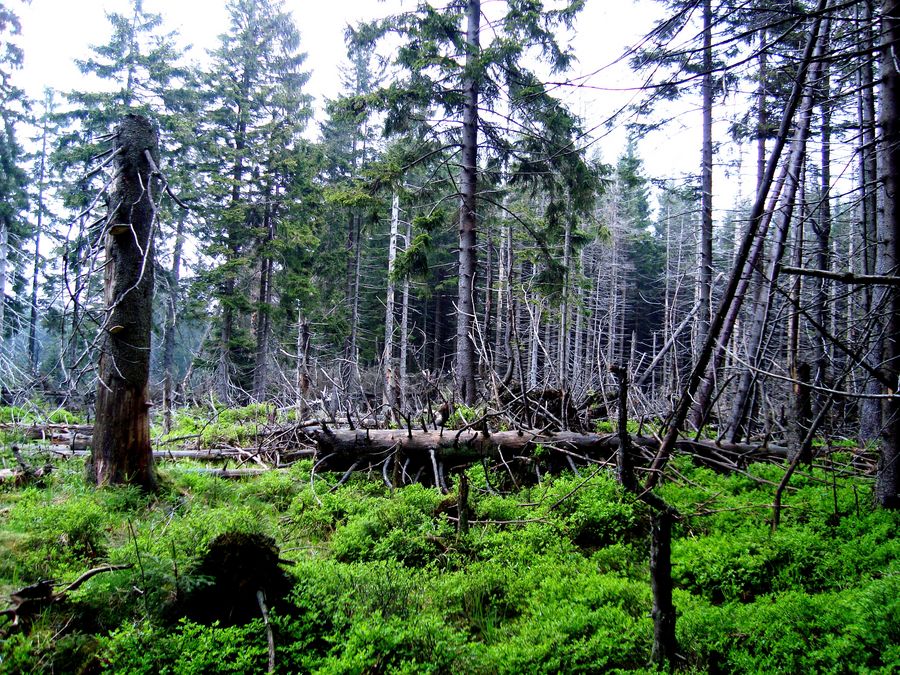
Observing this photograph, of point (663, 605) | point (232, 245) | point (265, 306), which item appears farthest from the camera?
point (232, 245)

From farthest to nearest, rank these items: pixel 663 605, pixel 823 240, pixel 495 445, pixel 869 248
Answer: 1. pixel 495 445
2. pixel 869 248
3. pixel 823 240
4. pixel 663 605

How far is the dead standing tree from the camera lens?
5.39 metres

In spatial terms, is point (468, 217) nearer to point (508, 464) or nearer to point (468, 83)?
point (468, 83)

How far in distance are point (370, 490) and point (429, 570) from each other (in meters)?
2.55

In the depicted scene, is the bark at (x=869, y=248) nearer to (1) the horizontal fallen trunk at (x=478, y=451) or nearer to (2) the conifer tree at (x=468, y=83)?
(1) the horizontal fallen trunk at (x=478, y=451)

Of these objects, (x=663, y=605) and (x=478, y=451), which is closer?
A: (x=663, y=605)

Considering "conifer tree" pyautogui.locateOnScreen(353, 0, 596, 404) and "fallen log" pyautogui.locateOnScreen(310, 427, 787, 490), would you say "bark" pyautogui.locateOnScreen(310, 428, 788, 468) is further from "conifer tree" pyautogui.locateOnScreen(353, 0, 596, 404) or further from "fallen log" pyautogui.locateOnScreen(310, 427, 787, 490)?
"conifer tree" pyautogui.locateOnScreen(353, 0, 596, 404)

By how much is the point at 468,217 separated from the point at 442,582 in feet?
29.9

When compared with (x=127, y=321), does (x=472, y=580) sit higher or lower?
lower

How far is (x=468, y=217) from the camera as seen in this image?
11.6 meters

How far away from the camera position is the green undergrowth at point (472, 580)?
2.86 meters

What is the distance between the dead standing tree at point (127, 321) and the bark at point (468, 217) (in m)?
6.81

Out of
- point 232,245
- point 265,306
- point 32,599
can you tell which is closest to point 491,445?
point 32,599

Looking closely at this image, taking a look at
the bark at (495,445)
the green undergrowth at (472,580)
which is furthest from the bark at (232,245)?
the green undergrowth at (472,580)
